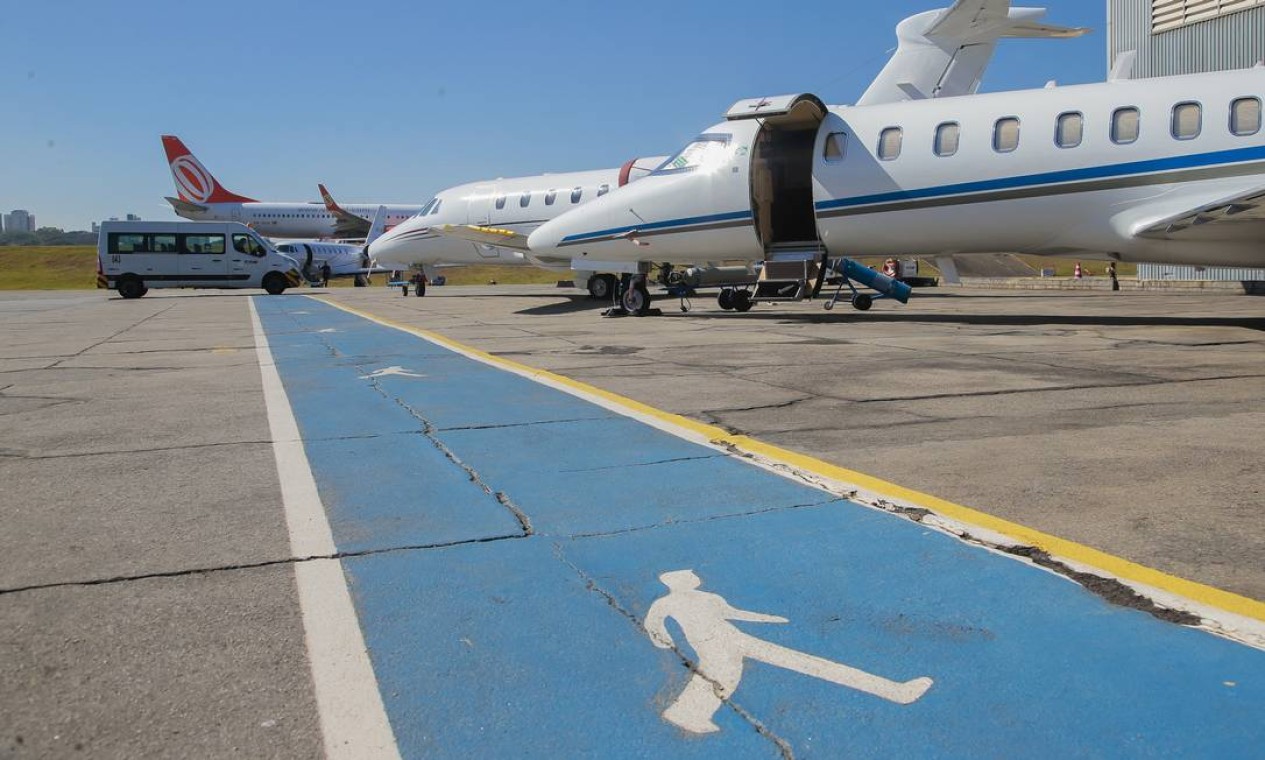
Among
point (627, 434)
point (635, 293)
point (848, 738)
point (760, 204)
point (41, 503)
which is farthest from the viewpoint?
point (635, 293)

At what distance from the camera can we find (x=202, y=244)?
37.5 metres

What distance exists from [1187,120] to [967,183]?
114 inches

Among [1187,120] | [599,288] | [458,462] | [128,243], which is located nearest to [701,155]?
[1187,120]

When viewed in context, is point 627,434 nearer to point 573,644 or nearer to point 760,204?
point 573,644

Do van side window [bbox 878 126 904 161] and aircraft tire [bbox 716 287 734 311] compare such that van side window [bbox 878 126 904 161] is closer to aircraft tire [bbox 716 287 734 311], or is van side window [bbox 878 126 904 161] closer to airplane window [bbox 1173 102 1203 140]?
airplane window [bbox 1173 102 1203 140]

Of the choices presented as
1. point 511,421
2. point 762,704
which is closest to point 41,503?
point 511,421

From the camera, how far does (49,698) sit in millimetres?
2619

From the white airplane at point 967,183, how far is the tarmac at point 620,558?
5542mm

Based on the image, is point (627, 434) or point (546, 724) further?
point (627, 434)

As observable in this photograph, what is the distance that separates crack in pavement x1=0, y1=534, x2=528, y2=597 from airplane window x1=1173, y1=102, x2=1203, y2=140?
12.6 meters

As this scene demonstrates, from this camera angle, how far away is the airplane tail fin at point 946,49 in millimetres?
19922

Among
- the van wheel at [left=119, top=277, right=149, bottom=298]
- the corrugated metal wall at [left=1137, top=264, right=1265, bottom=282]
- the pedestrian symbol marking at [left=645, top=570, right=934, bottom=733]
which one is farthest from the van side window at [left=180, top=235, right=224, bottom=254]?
the pedestrian symbol marking at [left=645, top=570, right=934, bottom=733]

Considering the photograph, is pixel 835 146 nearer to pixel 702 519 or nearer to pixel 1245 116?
pixel 1245 116

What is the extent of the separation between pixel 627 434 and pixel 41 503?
3213mm
